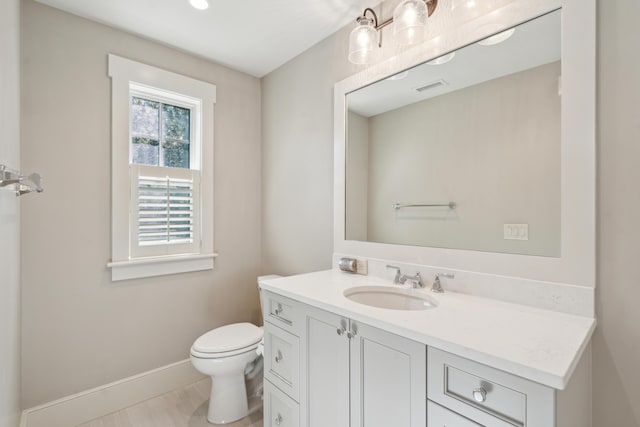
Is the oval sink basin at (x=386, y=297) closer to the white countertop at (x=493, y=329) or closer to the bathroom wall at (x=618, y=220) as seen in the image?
the white countertop at (x=493, y=329)

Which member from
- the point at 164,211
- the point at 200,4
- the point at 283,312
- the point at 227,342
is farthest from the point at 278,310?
the point at 200,4

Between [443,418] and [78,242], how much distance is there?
2135 millimetres

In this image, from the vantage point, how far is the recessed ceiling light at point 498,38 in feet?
3.95

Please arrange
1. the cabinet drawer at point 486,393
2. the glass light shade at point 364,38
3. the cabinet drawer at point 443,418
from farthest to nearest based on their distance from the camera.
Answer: the glass light shade at point 364,38
the cabinet drawer at point 443,418
the cabinet drawer at point 486,393

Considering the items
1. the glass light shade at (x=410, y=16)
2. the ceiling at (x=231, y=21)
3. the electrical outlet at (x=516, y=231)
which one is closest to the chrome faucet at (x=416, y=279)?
the electrical outlet at (x=516, y=231)

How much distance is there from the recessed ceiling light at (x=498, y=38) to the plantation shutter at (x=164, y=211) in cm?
201

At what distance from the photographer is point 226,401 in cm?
179

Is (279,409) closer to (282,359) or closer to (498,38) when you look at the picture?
(282,359)

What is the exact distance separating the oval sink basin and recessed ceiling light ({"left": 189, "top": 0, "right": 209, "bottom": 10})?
71.1 inches

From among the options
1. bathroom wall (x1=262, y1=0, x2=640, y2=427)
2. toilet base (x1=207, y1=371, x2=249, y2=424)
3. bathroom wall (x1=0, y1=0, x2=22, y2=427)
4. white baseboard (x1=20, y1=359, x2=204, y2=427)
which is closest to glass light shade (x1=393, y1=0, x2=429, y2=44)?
bathroom wall (x1=262, y1=0, x2=640, y2=427)

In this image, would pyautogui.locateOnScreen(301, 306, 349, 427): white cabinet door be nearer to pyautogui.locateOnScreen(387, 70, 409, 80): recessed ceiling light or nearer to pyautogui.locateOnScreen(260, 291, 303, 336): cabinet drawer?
pyautogui.locateOnScreen(260, 291, 303, 336): cabinet drawer

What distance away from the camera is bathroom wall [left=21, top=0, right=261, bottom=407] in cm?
166

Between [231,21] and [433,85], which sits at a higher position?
[231,21]

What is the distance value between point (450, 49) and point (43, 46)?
2.26 meters
